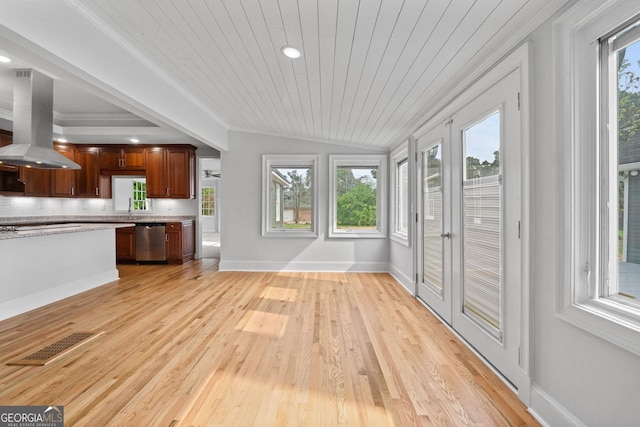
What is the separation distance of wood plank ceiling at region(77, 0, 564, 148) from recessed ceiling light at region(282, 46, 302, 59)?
0.06 metres

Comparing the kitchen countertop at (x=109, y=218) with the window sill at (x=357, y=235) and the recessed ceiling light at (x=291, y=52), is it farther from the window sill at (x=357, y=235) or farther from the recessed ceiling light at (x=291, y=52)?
the recessed ceiling light at (x=291, y=52)

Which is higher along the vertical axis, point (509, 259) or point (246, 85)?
point (246, 85)

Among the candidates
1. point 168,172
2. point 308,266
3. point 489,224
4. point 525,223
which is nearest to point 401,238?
point 308,266

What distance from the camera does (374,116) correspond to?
3830 millimetres

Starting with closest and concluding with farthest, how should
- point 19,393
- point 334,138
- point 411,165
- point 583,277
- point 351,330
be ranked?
point 583,277, point 19,393, point 351,330, point 411,165, point 334,138

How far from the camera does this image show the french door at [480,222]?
1.94 meters

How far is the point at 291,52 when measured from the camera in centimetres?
248

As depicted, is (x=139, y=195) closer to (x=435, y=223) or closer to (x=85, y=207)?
(x=85, y=207)

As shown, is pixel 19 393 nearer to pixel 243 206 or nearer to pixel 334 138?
pixel 243 206

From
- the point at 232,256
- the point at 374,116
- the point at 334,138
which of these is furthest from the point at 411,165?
the point at 232,256

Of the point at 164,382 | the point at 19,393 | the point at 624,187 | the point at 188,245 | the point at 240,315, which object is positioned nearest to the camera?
the point at 624,187

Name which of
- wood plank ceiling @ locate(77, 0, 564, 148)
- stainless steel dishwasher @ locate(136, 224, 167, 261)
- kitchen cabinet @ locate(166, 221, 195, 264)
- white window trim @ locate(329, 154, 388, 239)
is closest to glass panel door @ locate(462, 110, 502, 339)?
wood plank ceiling @ locate(77, 0, 564, 148)

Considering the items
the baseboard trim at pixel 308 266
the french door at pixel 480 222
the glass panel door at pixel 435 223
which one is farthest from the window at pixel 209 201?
the french door at pixel 480 222

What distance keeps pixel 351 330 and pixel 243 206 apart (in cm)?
341
